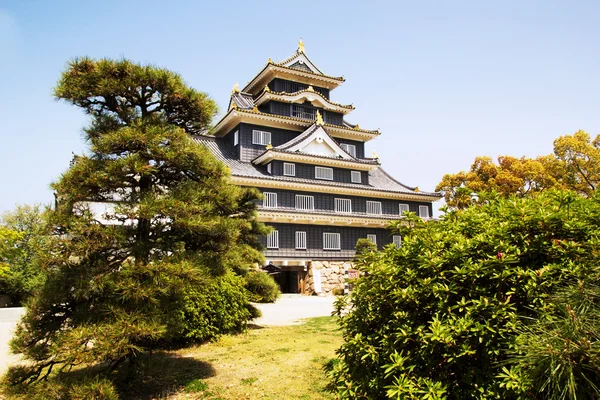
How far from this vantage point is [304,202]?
2839 cm

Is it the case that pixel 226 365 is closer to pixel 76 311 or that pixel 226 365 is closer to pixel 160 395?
A: pixel 160 395

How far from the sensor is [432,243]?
3943 millimetres

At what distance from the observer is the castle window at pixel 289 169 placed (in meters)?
28.2

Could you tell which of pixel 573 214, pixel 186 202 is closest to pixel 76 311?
pixel 186 202

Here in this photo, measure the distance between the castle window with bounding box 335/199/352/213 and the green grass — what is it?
63.5ft

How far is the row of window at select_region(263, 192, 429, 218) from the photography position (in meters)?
27.1

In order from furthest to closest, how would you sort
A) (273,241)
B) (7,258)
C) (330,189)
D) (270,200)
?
(330,189)
(270,200)
(273,241)
(7,258)

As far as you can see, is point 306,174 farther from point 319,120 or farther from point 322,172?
point 319,120

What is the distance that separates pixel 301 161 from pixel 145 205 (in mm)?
23040

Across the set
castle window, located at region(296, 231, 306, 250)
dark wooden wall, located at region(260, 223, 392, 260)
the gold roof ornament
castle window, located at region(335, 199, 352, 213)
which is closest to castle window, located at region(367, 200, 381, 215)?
dark wooden wall, located at region(260, 223, 392, 260)

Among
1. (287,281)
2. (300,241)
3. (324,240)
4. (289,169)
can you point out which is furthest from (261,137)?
(287,281)

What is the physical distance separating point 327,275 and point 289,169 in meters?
7.62

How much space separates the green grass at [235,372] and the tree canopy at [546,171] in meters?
24.7

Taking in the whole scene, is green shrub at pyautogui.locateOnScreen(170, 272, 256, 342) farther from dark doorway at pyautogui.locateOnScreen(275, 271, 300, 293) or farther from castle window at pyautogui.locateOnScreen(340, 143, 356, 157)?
castle window at pyautogui.locateOnScreen(340, 143, 356, 157)
